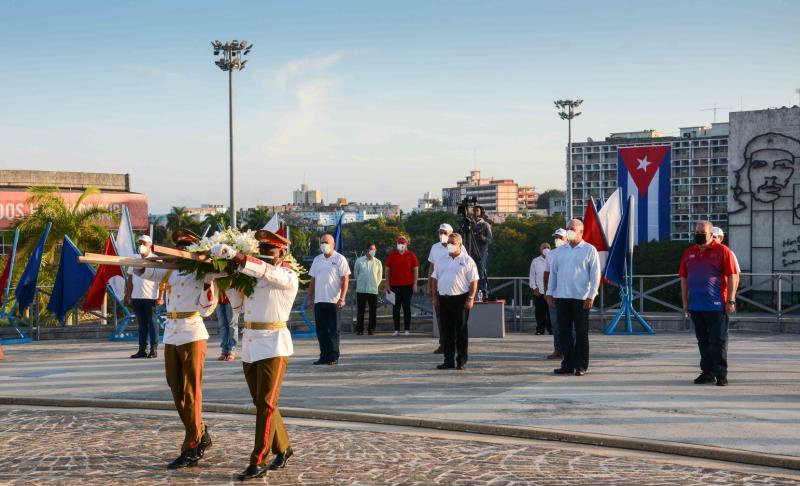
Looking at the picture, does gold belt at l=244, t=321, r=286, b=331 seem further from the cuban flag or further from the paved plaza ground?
the cuban flag

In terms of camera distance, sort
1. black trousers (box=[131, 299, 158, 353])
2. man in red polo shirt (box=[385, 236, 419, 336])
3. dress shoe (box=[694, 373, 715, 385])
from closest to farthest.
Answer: dress shoe (box=[694, 373, 715, 385])
black trousers (box=[131, 299, 158, 353])
man in red polo shirt (box=[385, 236, 419, 336])

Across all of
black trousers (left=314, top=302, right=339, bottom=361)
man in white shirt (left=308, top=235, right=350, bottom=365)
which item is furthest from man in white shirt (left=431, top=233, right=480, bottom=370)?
black trousers (left=314, top=302, right=339, bottom=361)

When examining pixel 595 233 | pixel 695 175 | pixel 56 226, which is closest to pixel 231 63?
pixel 56 226

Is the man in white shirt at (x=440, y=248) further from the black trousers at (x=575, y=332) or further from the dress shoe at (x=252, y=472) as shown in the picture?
the dress shoe at (x=252, y=472)

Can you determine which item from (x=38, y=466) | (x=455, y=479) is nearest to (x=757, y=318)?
(x=455, y=479)

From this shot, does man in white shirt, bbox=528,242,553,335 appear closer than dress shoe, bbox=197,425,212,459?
No

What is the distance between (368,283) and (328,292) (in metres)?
5.36

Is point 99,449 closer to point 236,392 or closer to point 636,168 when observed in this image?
point 236,392

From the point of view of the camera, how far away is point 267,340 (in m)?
7.48

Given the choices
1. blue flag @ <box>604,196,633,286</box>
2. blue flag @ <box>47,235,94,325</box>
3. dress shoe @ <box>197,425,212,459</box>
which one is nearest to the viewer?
dress shoe @ <box>197,425,212,459</box>

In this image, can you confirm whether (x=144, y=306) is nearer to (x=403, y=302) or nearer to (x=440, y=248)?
(x=440, y=248)

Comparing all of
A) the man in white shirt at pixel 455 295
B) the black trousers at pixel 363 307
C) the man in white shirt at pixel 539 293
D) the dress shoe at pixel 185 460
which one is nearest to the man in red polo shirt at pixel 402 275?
the black trousers at pixel 363 307

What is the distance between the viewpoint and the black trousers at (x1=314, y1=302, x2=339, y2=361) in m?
13.6

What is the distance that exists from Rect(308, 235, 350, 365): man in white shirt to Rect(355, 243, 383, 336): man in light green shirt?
4985mm
